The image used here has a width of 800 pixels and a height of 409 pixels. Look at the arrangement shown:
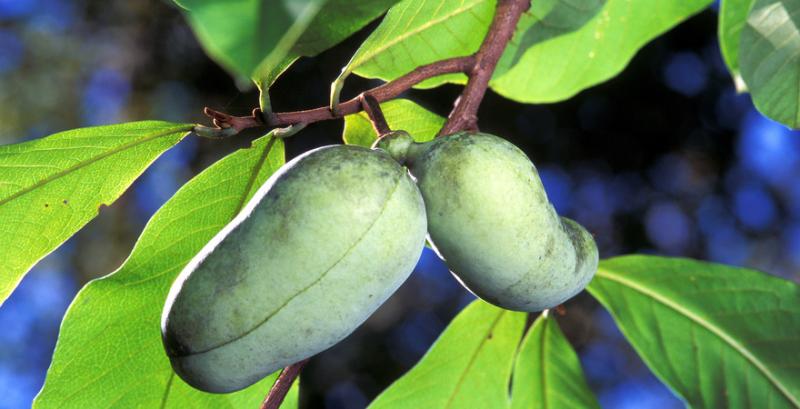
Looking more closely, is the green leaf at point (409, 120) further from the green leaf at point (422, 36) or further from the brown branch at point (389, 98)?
the brown branch at point (389, 98)

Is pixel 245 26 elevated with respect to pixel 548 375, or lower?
elevated

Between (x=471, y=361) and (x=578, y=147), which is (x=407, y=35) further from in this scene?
(x=578, y=147)

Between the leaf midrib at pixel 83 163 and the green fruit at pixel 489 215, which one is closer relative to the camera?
the green fruit at pixel 489 215

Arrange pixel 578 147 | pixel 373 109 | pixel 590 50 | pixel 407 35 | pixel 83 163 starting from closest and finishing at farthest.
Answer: pixel 373 109 < pixel 83 163 < pixel 407 35 < pixel 590 50 < pixel 578 147

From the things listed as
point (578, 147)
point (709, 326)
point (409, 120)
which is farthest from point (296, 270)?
point (578, 147)

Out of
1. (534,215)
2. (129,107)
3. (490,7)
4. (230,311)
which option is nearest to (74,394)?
(230,311)

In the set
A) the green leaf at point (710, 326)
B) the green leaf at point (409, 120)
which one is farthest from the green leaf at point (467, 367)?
the green leaf at point (409, 120)
